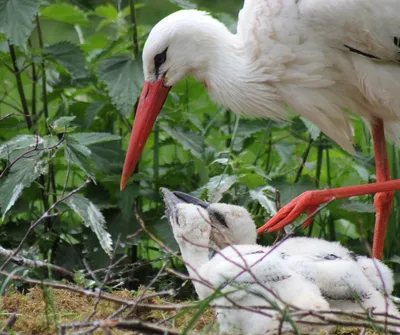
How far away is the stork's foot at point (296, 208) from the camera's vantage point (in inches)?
220

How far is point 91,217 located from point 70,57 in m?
1.08

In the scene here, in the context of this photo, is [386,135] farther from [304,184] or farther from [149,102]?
[149,102]

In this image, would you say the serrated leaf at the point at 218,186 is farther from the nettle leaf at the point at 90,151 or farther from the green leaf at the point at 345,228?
the green leaf at the point at 345,228

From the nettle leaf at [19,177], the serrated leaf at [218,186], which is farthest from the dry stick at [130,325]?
the serrated leaf at [218,186]

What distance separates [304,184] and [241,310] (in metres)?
1.91

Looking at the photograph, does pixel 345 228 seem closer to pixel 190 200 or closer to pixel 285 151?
pixel 285 151

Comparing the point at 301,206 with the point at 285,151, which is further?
the point at 285,151

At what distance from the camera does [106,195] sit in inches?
257

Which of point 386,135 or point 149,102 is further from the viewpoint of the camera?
point 386,135

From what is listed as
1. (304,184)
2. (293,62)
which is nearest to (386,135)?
(304,184)

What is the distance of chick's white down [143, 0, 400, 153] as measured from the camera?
5629 mm

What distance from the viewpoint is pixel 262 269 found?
182 inches

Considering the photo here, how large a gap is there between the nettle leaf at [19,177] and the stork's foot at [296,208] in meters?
1.09

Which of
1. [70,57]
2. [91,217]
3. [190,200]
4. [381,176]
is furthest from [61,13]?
[381,176]
